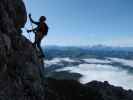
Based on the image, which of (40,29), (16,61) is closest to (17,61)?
(16,61)

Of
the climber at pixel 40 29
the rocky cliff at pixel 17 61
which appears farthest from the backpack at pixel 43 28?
the rocky cliff at pixel 17 61

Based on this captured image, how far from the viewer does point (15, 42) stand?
2519 centimetres

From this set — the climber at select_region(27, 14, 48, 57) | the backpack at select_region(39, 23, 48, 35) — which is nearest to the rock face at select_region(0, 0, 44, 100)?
the climber at select_region(27, 14, 48, 57)

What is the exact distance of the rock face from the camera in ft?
70.0

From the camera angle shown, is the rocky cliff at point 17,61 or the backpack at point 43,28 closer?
the rocky cliff at point 17,61

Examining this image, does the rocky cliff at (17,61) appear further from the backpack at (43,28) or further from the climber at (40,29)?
the backpack at (43,28)

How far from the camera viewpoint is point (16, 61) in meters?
23.9

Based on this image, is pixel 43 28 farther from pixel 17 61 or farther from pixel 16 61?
pixel 16 61

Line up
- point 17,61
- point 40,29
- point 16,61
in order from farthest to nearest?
point 40,29, point 17,61, point 16,61

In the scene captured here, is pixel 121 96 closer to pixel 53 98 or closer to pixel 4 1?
pixel 53 98

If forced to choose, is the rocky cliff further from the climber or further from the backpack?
the backpack

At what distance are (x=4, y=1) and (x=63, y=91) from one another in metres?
36.9

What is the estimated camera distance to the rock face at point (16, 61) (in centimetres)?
2133

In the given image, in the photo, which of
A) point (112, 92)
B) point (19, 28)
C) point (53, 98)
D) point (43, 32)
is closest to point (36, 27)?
point (43, 32)
